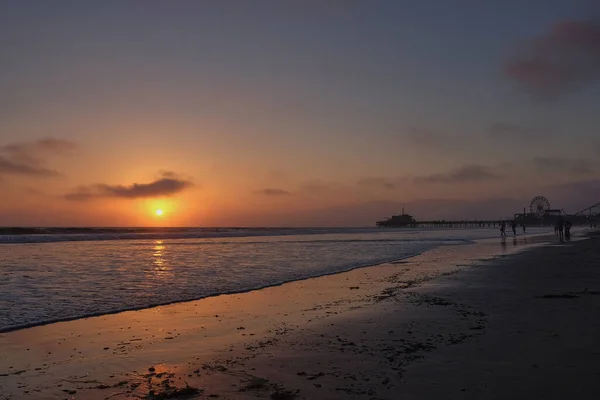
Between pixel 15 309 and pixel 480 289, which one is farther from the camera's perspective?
pixel 480 289

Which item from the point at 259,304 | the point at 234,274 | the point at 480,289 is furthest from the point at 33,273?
the point at 480,289

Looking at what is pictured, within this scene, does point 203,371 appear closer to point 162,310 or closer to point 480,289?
point 162,310

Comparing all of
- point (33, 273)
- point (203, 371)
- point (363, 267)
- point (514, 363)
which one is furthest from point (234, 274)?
point (514, 363)

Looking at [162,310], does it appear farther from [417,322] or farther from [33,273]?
[33,273]

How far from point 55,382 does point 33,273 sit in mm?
18516

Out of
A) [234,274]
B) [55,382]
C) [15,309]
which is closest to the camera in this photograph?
[55,382]

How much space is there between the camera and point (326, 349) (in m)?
8.87

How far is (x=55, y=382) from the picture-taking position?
23.9 ft

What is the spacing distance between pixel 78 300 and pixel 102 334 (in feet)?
17.3

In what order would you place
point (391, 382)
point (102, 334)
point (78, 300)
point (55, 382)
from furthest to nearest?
1. point (78, 300)
2. point (102, 334)
3. point (55, 382)
4. point (391, 382)

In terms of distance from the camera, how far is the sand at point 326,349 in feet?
21.9

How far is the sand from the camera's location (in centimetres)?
666

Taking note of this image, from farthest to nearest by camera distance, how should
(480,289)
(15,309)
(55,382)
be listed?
(480,289), (15,309), (55,382)

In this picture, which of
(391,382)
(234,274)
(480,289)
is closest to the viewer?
(391,382)
